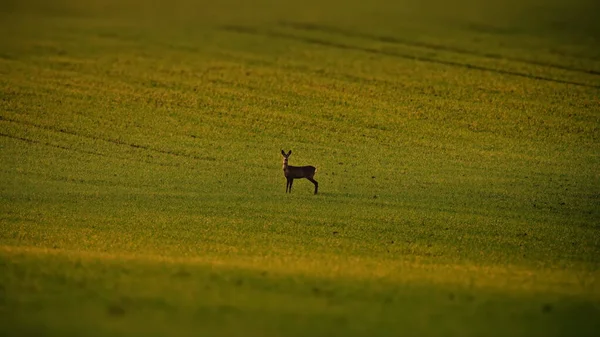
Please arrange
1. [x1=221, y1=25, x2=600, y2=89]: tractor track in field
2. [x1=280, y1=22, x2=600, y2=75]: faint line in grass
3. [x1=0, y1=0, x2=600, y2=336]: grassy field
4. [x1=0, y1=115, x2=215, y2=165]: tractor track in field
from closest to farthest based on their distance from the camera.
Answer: [x1=0, y1=0, x2=600, y2=336]: grassy field → [x1=0, y1=115, x2=215, y2=165]: tractor track in field → [x1=221, y1=25, x2=600, y2=89]: tractor track in field → [x1=280, y1=22, x2=600, y2=75]: faint line in grass

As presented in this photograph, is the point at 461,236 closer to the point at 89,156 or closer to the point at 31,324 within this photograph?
the point at 31,324

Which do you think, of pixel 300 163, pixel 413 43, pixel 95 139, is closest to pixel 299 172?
pixel 300 163

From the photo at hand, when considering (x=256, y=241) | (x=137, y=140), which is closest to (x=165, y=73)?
(x=137, y=140)

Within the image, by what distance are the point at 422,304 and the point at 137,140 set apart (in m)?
16.6

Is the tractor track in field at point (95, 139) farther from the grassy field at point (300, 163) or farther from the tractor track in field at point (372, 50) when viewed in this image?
the tractor track in field at point (372, 50)

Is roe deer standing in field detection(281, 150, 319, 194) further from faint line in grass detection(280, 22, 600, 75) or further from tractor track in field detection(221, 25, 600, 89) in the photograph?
faint line in grass detection(280, 22, 600, 75)

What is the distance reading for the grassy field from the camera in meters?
9.38

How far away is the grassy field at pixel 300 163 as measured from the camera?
30.8 ft

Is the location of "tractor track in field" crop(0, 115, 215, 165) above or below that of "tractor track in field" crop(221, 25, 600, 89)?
below

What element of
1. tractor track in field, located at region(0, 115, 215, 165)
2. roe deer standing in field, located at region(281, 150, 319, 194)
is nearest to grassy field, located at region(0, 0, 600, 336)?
tractor track in field, located at region(0, 115, 215, 165)

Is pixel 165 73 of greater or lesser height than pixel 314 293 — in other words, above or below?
above

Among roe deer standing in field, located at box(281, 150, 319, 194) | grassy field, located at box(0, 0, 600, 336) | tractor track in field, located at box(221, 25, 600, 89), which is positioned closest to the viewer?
grassy field, located at box(0, 0, 600, 336)

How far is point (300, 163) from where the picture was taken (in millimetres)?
22031

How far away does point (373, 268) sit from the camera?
39.9ft
